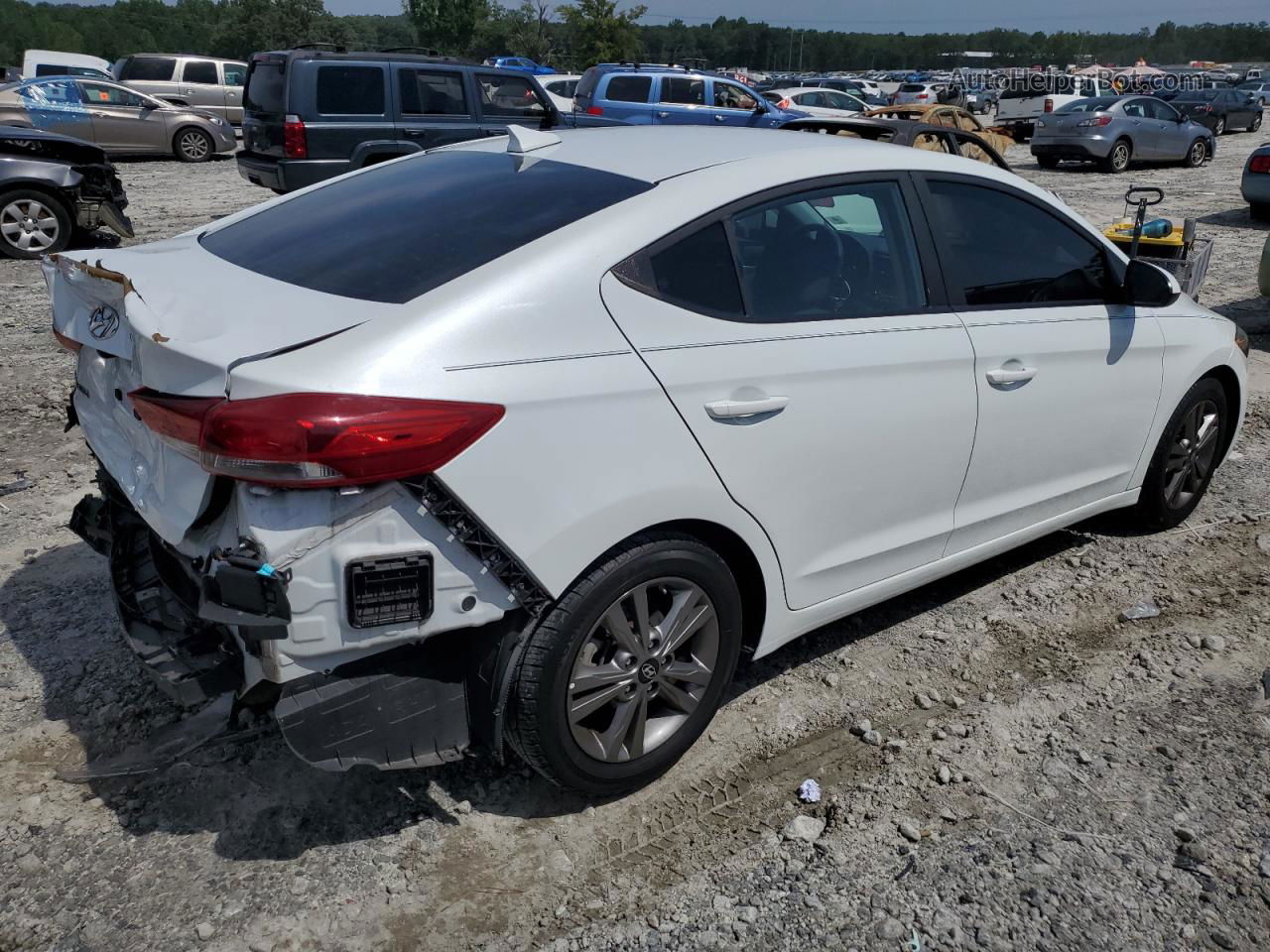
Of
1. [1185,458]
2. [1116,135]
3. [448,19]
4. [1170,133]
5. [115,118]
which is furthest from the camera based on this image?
[448,19]

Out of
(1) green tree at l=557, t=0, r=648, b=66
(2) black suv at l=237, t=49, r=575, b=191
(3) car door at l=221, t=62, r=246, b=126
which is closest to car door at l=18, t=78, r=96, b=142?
(3) car door at l=221, t=62, r=246, b=126

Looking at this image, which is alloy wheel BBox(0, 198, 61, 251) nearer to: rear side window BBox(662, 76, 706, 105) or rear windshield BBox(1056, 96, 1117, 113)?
rear side window BBox(662, 76, 706, 105)

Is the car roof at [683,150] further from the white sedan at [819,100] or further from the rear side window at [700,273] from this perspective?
the white sedan at [819,100]

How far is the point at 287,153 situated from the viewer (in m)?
12.1

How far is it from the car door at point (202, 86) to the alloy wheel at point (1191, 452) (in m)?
23.8

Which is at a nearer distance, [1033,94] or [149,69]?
[149,69]

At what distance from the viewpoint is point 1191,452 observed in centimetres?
468

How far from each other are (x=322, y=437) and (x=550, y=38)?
78499 millimetres

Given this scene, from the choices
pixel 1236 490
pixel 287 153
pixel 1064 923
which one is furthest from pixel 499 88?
pixel 1064 923

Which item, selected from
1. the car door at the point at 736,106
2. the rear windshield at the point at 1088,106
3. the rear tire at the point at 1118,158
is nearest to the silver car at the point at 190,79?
the car door at the point at 736,106

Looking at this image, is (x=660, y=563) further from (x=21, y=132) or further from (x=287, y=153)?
(x=287, y=153)

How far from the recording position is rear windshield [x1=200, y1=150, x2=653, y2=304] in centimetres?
273

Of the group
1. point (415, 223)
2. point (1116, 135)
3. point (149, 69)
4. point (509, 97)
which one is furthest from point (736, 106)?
point (415, 223)

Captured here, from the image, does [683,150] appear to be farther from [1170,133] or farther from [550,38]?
[550,38]
